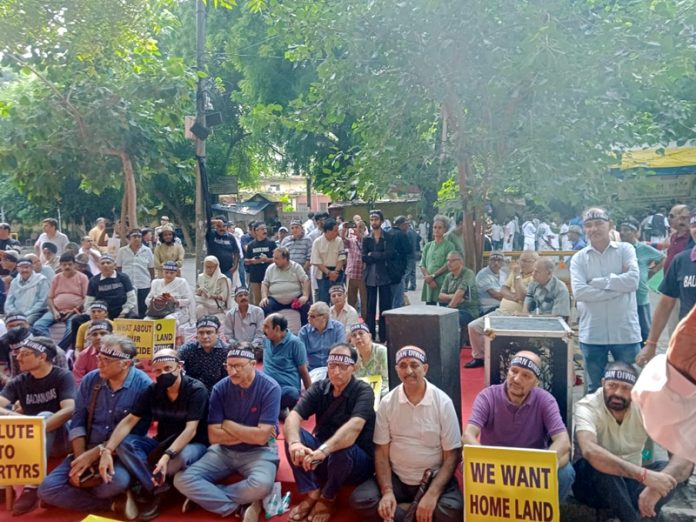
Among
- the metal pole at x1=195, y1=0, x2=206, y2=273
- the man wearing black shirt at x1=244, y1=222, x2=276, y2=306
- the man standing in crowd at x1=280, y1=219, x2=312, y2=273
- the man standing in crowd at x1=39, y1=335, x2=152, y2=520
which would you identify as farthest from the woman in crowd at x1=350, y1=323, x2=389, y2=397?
the metal pole at x1=195, y1=0, x2=206, y2=273

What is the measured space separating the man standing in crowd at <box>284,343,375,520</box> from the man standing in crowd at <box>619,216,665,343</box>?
12.3 feet

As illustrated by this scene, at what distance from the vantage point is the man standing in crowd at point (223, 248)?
1161 centimetres

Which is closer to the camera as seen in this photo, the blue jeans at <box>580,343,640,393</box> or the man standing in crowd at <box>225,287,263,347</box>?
the blue jeans at <box>580,343,640,393</box>

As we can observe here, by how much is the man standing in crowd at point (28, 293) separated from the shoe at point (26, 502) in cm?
461

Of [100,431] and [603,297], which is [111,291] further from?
[603,297]

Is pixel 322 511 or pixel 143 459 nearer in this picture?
pixel 322 511

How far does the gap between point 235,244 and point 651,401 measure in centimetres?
1048

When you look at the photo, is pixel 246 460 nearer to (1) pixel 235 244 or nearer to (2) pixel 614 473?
(2) pixel 614 473

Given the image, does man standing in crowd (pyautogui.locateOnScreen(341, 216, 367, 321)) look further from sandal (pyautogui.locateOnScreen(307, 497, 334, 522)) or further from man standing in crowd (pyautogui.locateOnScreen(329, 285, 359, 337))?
sandal (pyautogui.locateOnScreen(307, 497, 334, 522))

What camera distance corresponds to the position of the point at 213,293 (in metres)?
9.50

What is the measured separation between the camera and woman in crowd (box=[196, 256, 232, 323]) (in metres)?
9.49

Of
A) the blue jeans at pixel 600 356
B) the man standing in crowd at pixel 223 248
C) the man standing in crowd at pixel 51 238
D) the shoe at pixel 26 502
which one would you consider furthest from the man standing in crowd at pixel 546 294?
the man standing in crowd at pixel 51 238

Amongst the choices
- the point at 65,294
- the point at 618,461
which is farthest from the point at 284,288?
the point at 618,461

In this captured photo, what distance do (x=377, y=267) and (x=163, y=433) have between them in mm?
4878
